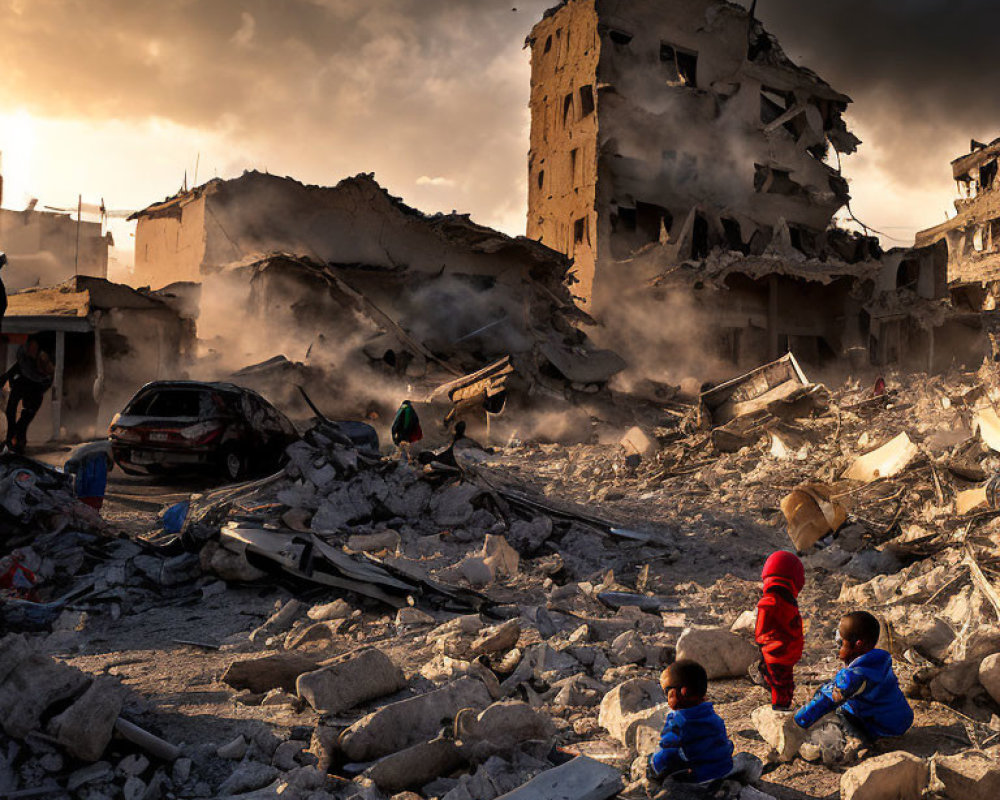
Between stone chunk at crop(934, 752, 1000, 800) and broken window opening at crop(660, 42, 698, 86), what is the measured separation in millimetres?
31104

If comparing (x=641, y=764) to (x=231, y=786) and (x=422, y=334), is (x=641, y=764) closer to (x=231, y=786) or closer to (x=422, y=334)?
(x=231, y=786)

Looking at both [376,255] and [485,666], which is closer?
[485,666]

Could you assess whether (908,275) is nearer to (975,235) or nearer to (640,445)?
(975,235)

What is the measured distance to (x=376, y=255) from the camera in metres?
19.9

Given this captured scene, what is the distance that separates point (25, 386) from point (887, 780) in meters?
11.3

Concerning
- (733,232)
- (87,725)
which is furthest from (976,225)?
(87,725)

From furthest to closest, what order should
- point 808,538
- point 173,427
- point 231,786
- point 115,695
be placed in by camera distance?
point 173,427, point 808,538, point 115,695, point 231,786

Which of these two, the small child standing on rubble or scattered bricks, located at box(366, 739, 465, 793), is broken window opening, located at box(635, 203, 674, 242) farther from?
scattered bricks, located at box(366, 739, 465, 793)

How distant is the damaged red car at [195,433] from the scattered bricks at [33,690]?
6.77m

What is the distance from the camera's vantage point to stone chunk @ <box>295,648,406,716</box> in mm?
3424

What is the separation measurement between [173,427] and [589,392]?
499 inches

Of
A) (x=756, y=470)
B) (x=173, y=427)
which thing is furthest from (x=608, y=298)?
(x=173, y=427)

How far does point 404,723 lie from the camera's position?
3.13 m

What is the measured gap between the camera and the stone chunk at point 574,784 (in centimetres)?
257
